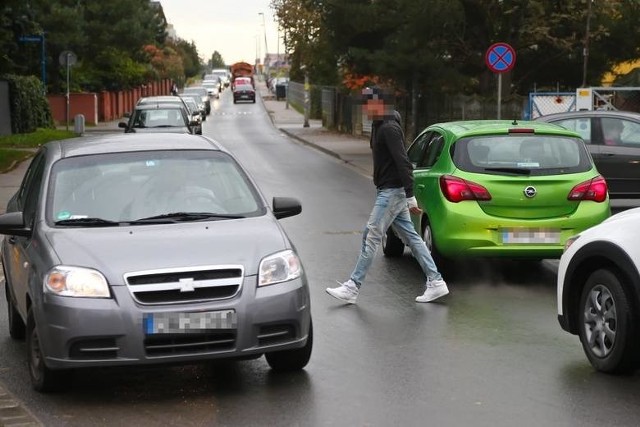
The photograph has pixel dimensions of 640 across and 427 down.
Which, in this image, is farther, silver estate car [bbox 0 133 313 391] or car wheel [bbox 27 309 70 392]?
car wheel [bbox 27 309 70 392]

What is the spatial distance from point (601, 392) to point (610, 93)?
23.5 m

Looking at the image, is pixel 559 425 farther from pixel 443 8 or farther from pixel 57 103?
pixel 57 103

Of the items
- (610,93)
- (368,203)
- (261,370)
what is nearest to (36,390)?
(261,370)

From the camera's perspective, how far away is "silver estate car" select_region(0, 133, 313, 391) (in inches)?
242

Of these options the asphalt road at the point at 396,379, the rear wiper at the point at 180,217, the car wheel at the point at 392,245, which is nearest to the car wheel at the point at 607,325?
the asphalt road at the point at 396,379

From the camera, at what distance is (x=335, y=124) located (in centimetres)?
4631

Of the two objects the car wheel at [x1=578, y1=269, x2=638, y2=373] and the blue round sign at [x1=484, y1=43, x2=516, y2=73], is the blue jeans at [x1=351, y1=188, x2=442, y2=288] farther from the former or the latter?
the blue round sign at [x1=484, y1=43, x2=516, y2=73]

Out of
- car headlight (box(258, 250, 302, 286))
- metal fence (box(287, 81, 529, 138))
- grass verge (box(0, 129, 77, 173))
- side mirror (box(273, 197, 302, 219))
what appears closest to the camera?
car headlight (box(258, 250, 302, 286))

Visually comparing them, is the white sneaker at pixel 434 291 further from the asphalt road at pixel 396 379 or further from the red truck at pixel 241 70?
the red truck at pixel 241 70

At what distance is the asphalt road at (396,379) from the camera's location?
6.07 m

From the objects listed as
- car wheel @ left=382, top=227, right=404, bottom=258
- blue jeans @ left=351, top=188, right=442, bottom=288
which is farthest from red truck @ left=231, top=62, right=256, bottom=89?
blue jeans @ left=351, top=188, right=442, bottom=288

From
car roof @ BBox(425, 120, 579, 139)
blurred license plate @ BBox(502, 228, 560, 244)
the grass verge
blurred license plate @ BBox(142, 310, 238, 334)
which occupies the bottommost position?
the grass verge

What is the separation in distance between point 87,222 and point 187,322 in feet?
3.95

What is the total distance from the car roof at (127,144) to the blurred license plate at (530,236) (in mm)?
3206
